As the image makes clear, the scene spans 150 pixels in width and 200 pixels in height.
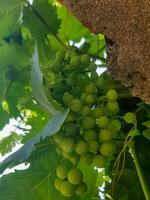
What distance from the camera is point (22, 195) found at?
2.81 ft

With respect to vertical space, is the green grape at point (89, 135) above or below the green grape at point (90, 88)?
below

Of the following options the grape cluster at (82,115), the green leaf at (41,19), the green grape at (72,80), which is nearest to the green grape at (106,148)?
the grape cluster at (82,115)

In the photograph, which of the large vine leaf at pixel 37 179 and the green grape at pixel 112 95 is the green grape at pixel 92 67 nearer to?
the green grape at pixel 112 95

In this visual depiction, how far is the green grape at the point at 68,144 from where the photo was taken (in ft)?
2.28

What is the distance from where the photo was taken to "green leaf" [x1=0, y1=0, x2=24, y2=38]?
899 millimetres

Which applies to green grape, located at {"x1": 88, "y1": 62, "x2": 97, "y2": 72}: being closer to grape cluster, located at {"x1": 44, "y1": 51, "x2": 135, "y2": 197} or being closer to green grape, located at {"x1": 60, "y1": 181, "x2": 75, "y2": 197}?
grape cluster, located at {"x1": 44, "y1": 51, "x2": 135, "y2": 197}

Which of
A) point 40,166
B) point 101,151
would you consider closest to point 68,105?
point 101,151

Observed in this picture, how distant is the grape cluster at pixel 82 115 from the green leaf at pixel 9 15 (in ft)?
0.49

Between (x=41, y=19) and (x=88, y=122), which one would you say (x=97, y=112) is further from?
(x=41, y=19)

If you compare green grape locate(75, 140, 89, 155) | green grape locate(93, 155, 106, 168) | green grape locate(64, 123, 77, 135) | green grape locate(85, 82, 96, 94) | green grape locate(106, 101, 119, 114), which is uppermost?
green grape locate(85, 82, 96, 94)

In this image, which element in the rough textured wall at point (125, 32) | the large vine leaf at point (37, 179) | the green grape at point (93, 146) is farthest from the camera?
Result: the large vine leaf at point (37, 179)

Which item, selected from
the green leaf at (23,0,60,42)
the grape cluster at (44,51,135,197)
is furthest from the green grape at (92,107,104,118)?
the green leaf at (23,0,60,42)

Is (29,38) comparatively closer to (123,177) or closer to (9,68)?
(9,68)

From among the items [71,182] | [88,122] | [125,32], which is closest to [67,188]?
[71,182]
